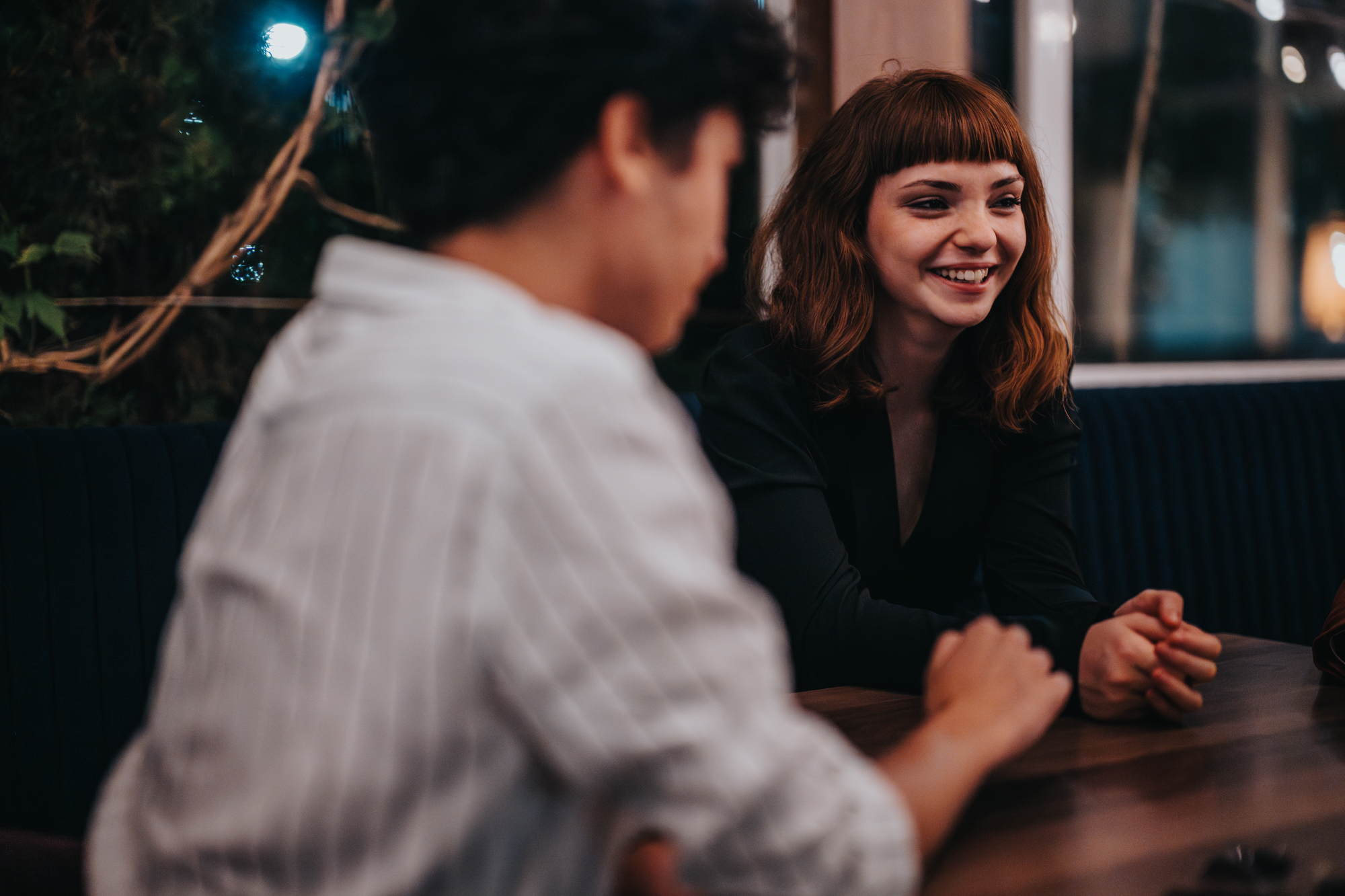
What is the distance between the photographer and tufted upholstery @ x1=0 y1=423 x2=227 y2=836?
159cm

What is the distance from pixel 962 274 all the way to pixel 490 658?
1231 millimetres

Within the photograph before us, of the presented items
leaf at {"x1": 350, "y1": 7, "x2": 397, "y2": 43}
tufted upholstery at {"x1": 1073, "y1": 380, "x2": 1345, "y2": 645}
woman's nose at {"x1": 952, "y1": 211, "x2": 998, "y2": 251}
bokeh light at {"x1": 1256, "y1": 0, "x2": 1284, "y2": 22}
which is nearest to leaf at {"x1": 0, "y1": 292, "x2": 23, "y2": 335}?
leaf at {"x1": 350, "y1": 7, "x2": 397, "y2": 43}

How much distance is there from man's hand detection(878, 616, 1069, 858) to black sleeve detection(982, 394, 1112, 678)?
669mm

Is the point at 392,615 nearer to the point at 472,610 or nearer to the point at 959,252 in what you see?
the point at 472,610

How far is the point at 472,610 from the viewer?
1.64ft

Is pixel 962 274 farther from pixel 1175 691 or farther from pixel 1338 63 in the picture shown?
pixel 1338 63

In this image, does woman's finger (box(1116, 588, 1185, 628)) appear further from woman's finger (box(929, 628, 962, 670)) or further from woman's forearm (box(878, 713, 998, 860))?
woman's forearm (box(878, 713, 998, 860))

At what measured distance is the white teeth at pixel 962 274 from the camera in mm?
1580

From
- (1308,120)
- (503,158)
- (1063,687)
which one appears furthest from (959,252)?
(1308,120)

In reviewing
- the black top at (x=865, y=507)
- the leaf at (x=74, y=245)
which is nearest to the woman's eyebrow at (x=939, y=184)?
the black top at (x=865, y=507)

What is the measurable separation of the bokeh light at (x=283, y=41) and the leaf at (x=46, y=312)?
59cm

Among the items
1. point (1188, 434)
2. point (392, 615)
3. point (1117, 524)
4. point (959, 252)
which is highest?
point (959, 252)

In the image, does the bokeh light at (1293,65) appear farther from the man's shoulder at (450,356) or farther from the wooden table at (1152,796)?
the man's shoulder at (450,356)

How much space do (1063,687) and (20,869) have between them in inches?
32.6
